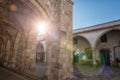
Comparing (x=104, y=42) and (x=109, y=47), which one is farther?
(x=104, y=42)

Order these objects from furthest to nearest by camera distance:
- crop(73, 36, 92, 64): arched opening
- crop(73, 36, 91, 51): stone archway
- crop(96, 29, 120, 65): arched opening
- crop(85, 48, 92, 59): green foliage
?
crop(73, 36, 91, 51): stone archway, crop(73, 36, 92, 64): arched opening, crop(85, 48, 92, 59): green foliage, crop(96, 29, 120, 65): arched opening

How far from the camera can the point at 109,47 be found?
13.1 meters

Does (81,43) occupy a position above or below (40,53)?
above

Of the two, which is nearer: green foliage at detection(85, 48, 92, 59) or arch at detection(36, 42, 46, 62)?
green foliage at detection(85, 48, 92, 59)

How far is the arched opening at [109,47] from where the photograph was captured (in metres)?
12.6

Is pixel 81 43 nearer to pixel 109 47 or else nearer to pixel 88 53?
pixel 88 53

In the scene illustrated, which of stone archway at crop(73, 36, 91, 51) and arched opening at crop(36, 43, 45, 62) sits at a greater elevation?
stone archway at crop(73, 36, 91, 51)

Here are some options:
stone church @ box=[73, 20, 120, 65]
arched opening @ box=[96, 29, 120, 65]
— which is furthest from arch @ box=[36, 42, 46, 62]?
arched opening @ box=[96, 29, 120, 65]

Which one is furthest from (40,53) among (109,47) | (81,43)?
(109,47)

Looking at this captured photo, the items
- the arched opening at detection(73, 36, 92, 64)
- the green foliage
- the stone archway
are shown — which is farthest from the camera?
the stone archway

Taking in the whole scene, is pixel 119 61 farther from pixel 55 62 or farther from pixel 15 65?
pixel 15 65

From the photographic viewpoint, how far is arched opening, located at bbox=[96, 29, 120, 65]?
12599 millimetres

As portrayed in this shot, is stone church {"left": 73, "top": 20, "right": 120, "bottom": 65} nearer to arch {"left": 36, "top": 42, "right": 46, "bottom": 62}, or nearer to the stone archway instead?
the stone archway

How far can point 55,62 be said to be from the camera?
4.43 meters
